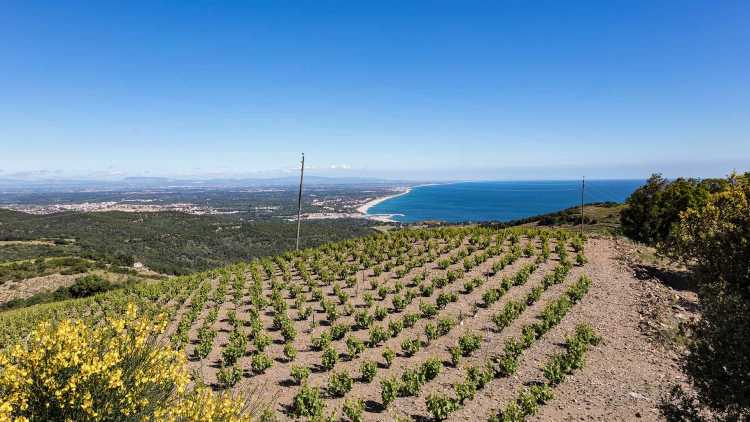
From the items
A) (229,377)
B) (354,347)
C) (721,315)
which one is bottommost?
(229,377)

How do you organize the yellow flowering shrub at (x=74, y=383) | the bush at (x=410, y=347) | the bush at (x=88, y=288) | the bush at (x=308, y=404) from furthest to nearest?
the bush at (x=88, y=288)
the bush at (x=410, y=347)
the bush at (x=308, y=404)
the yellow flowering shrub at (x=74, y=383)

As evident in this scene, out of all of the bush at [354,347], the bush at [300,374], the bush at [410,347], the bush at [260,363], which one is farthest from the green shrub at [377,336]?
the bush at [260,363]

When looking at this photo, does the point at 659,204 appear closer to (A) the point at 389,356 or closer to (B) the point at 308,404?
(A) the point at 389,356

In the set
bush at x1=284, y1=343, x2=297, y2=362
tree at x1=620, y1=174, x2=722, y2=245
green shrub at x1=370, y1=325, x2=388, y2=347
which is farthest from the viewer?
tree at x1=620, y1=174, x2=722, y2=245

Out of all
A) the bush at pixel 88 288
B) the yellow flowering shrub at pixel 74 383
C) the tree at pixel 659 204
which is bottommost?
the bush at pixel 88 288

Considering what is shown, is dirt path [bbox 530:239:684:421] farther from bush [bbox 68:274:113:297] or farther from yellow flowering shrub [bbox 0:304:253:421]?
bush [bbox 68:274:113:297]

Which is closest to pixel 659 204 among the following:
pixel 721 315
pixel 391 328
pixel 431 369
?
pixel 391 328

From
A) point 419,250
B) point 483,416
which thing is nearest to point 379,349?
→ point 483,416

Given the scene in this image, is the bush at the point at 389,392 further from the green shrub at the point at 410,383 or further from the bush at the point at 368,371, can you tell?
the bush at the point at 368,371

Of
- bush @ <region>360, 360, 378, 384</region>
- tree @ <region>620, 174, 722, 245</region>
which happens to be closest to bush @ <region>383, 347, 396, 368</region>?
bush @ <region>360, 360, 378, 384</region>
